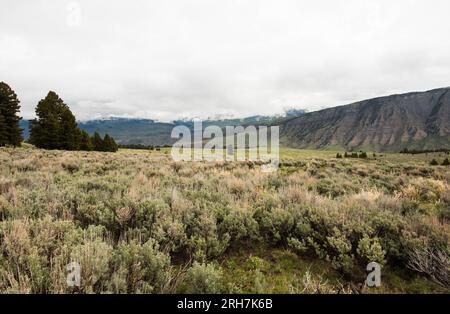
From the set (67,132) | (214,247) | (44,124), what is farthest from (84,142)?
(214,247)

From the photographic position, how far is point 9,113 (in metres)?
36.1

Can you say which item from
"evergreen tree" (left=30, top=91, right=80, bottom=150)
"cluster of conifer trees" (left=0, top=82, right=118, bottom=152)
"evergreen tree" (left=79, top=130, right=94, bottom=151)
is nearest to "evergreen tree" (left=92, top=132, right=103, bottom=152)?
"evergreen tree" (left=79, top=130, right=94, bottom=151)

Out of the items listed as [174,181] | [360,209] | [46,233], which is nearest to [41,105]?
[174,181]

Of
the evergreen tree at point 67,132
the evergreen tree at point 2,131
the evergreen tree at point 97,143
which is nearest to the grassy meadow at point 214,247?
the evergreen tree at point 2,131

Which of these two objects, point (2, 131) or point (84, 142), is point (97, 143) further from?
point (2, 131)

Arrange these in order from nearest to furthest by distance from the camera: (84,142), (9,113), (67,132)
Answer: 1. (9,113)
2. (67,132)
3. (84,142)

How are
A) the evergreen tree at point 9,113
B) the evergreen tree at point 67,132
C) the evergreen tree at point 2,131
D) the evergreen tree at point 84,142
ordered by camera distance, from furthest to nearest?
the evergreen tree at point 84,142 < the evergreen tree at point 67,132 < the evergreen tree at point 9,113 < the evergreen tree at point 2,131

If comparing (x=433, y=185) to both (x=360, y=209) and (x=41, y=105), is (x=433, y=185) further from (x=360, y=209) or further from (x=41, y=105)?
(x=41, y=105)

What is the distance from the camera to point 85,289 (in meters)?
2.70

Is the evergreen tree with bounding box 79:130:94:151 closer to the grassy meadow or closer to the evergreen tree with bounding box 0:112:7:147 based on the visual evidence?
the evergreen tree with bounding box 0:112:7:147

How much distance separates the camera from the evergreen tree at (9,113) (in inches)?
1398

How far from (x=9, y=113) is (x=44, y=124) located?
440cm

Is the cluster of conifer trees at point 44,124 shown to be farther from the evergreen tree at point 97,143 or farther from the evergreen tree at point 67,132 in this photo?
the evergreen tree at point 97,143
